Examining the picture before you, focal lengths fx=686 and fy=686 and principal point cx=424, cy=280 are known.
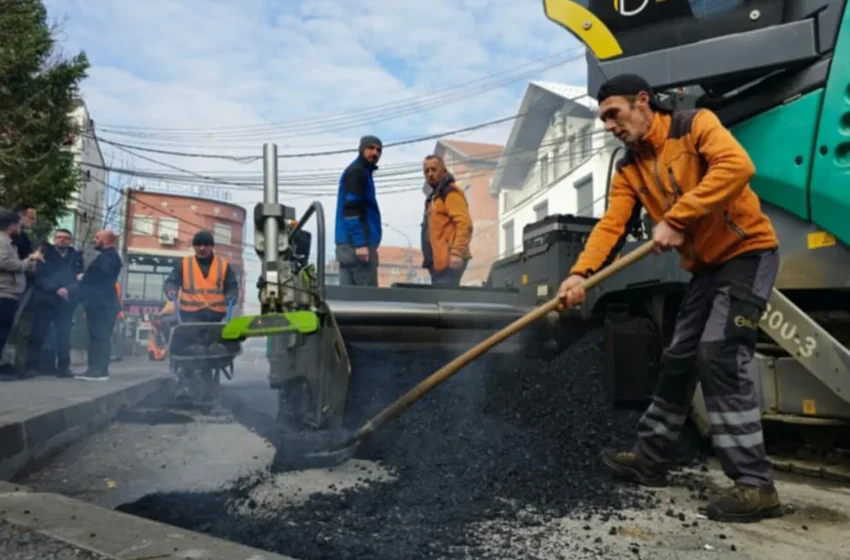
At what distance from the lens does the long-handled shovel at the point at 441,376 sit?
121 inches

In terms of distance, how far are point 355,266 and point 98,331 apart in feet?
11.0

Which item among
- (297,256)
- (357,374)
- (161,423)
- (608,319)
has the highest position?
(297,256)

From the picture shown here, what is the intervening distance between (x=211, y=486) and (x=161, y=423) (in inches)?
99.8

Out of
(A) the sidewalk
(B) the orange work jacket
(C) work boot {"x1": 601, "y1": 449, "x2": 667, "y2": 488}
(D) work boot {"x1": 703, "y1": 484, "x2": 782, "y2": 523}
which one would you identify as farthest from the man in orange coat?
(D) work boot {"x1": 703, "y1": 484, "x2": 782, "y2": 523}

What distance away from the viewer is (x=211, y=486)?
10.1 feet

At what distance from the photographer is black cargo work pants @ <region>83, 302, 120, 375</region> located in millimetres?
7055

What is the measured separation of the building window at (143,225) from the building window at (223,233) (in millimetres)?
3176

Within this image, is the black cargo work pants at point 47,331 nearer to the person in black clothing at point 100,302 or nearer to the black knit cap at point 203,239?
the person in black clothing at point 100,302

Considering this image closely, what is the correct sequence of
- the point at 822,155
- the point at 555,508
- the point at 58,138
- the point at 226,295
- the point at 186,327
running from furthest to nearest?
the point at 58,138, the point at 226,295, the point at 186,327, the point at 822,155, the point at 555,508

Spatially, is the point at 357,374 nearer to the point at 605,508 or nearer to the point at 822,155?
the point at 605,508

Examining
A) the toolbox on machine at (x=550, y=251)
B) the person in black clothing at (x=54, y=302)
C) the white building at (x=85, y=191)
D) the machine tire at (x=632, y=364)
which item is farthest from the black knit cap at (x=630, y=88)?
the white building at (x=85, y=191)

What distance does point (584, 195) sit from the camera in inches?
902

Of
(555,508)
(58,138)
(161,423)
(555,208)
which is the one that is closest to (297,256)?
(161,423)

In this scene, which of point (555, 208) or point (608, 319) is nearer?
point (608, 319)
